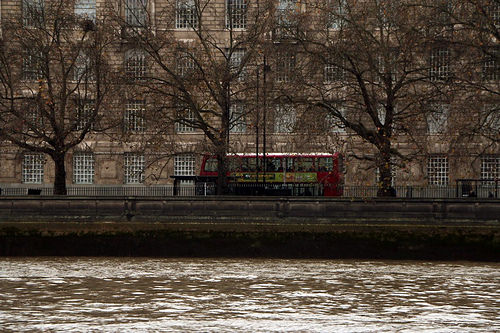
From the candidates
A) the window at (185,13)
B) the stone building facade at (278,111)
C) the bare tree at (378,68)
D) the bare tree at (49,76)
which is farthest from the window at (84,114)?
the bare tree at (378,68)

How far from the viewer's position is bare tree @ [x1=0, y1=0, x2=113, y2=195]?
129 feet

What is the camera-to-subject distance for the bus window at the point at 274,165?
4597 cm

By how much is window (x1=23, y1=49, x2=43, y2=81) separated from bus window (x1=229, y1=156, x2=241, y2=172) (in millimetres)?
9060

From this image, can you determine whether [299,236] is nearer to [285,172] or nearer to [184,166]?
[285,172]

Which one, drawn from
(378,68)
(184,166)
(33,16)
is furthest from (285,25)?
(184,166)

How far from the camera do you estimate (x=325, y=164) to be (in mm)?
44688

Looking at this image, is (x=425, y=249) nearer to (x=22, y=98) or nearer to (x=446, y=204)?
(x=446, y=204)

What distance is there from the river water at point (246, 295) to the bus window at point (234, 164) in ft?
33.8

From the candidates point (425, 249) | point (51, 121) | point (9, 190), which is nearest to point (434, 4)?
point (425, 249)

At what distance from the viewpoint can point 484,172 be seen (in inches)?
2023

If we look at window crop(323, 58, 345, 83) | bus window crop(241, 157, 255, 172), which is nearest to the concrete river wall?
window crop(323, 58, 345, 83)

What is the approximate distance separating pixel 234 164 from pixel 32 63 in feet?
32.0

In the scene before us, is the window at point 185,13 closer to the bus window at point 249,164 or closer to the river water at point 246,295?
the bus window at point 249,164

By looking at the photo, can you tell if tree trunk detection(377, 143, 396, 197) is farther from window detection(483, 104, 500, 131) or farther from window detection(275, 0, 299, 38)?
window detection(275, 0, 299, 38)
